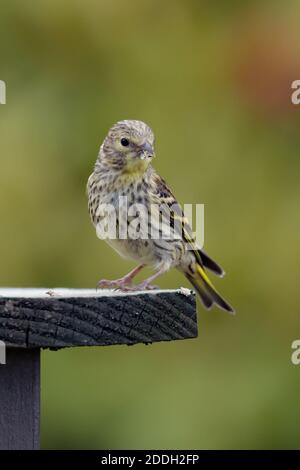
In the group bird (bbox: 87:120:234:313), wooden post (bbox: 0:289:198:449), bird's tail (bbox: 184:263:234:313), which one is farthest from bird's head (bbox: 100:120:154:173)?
wooden post (bbox: 0:289:198:449)

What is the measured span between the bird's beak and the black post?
138cm

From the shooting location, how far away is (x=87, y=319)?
342cm

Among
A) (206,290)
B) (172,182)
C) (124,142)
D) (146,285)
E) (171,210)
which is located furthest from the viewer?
(172,182)

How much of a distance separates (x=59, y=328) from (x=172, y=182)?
2811mm

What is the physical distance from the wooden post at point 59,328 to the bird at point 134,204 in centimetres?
122

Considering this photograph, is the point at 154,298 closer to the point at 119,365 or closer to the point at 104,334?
the point at 104,334

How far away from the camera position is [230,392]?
5969mm

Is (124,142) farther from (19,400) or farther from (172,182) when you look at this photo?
(19,400)

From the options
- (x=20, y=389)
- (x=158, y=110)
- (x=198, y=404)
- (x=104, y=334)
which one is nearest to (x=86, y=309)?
(x=104, y=334)

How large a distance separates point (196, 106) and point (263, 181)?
1.67 feet

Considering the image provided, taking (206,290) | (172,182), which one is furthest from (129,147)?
(172,182)

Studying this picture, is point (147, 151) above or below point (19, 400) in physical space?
above

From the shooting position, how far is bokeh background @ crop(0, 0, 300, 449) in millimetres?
Answer: 5984

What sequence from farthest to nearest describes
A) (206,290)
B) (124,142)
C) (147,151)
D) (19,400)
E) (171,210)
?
(206,290), (171,210), (124,142), (147,151), (19,400)
